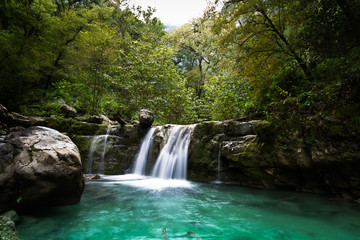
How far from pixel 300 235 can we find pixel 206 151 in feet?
15.8

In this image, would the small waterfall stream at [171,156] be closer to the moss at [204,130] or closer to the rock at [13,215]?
the moss at [204,130]

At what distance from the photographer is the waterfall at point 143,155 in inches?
362

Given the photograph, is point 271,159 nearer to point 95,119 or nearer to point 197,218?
point 197,218

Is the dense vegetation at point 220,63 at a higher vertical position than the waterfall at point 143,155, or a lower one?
higher

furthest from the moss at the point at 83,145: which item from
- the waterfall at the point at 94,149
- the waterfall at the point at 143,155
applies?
the waterfall at the point at 143,155

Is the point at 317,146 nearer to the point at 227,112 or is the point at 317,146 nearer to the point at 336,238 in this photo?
the point at 336,238

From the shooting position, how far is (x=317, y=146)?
504cm

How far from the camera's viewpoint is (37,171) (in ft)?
11.1

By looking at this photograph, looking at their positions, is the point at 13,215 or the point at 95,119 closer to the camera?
the point at 13,215

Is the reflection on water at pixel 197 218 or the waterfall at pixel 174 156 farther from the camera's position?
the waterfall at pixel 174 156

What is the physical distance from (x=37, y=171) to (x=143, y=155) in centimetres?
621

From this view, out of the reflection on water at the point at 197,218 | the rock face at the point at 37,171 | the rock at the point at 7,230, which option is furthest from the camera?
the rock face at the point at 37,171

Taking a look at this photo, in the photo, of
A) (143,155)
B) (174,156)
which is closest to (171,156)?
(174,156)

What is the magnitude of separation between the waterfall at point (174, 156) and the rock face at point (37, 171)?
4.48 meters
